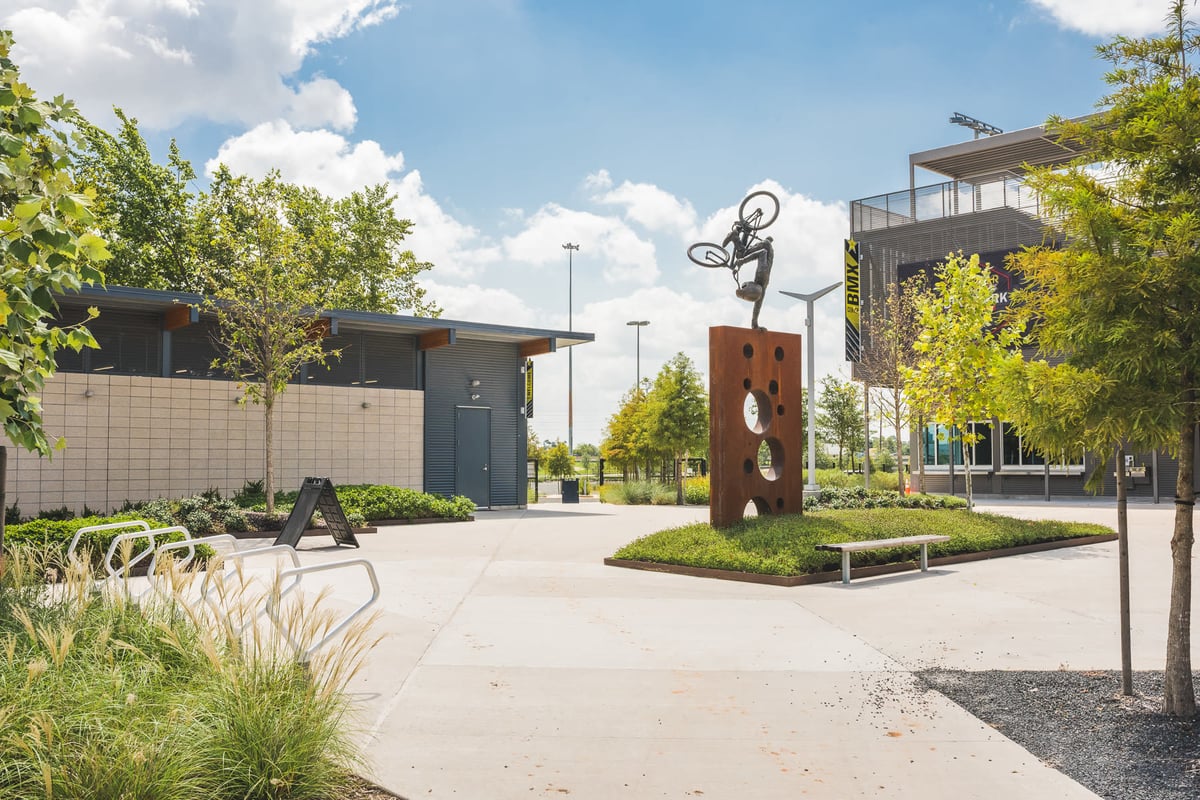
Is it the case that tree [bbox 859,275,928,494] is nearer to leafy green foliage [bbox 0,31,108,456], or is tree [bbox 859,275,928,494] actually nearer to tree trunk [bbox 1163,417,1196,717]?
tree trunk [bbox 1163,417,1196,717]

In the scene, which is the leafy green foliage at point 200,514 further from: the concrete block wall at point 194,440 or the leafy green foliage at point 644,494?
the leafy green foliage at point 644,494

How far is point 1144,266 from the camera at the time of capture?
16.4ft

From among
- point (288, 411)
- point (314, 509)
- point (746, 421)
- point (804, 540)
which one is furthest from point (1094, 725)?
point (288, 411)

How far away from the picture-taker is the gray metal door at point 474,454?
→ 24.8 m

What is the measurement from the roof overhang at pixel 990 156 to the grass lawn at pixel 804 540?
80.1 feet

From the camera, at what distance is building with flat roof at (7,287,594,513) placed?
1847 centimetres

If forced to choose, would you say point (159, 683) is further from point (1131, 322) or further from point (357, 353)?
point (357, 353)

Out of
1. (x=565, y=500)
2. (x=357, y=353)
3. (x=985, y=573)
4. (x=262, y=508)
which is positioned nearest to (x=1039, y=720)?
(x=985, y=573)

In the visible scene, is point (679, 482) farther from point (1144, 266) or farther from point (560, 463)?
point (1144, 266)

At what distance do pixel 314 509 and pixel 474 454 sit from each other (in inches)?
469

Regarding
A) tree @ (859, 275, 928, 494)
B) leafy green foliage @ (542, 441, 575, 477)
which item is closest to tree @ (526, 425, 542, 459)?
leafy green foliage @ (542, 441, 575, 477)

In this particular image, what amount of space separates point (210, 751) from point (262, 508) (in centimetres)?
1550

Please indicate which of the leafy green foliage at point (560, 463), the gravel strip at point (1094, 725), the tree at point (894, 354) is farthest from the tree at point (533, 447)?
the gravel strip at point (1094, 725)

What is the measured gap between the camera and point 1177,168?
5.18 metres
